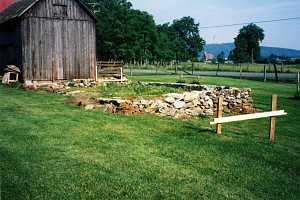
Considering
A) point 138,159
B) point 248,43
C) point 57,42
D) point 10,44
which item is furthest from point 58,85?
point 248,43

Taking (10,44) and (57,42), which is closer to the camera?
(57,42)

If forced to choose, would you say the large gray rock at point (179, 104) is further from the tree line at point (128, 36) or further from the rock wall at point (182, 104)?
the tree line at point (128, 36)

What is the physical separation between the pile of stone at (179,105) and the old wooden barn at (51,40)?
12589 mm

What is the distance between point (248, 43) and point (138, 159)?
408 ft

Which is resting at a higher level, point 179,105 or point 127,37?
point 127,37

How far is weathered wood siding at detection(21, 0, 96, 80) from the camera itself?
89.0 ft

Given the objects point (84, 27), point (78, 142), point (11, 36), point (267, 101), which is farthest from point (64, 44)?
point (78, 142)

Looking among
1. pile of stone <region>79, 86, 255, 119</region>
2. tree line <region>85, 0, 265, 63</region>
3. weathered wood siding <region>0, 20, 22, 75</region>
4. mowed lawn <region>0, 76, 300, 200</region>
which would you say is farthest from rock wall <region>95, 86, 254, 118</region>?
tree line <region>85, 0, 265, 63</region>

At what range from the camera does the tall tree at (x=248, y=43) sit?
387 feet

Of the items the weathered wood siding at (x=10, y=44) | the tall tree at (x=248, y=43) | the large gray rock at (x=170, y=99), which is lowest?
the large gray rock at (x=170, y=99)

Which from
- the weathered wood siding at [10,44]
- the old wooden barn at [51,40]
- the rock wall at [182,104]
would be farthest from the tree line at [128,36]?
the rock wall at [182,104]

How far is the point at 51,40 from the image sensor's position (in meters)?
27.8

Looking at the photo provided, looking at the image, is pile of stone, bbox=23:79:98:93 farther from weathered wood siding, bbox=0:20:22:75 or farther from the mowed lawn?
the mowed lawn

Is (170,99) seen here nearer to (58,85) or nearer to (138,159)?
(138,159)
